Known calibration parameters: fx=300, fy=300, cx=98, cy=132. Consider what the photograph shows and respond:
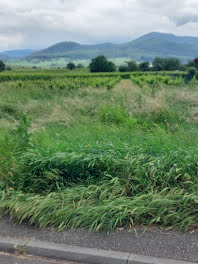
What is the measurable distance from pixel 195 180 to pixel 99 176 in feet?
4.32

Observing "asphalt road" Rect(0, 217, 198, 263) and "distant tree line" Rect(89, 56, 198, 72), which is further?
"distant tree line" Rect(89, 56, 198, 72)

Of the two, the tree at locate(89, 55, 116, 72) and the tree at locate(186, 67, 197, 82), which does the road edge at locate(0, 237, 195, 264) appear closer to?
the tree at locate(186, 67, 197, 82)

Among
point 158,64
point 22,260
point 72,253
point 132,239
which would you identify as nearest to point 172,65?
point 158,64

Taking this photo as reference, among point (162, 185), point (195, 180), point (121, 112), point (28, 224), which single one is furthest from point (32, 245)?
point (121, 112)

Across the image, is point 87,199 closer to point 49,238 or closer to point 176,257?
point 49,238

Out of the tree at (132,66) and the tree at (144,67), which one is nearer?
the tree at (144,67)

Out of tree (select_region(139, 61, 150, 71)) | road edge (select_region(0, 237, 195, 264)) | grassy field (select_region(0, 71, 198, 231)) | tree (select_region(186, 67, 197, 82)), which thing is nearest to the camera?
road edge (select_region(0, 237, 195, 264))

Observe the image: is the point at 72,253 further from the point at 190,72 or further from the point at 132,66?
the point at 132,66

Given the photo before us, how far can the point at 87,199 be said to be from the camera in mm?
3852

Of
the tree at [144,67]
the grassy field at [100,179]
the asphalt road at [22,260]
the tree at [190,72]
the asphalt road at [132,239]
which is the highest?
the tree at [144,67]

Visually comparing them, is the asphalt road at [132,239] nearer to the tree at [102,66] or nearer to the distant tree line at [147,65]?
the distant tree line at [147,65]

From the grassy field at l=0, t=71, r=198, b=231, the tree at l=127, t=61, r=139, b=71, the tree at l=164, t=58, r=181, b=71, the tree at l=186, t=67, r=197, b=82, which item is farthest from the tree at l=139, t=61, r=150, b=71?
the grassy field at l=0, t=71, r=198, b=231

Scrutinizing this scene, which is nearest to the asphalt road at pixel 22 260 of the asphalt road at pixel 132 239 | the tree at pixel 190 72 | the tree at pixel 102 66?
the asphalt road at pixel 132 239

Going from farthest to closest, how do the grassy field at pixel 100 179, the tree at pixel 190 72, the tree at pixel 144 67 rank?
the tree at pixel 144 67
the tree at pixel 190 72
the grassy field at pixel 100 179
